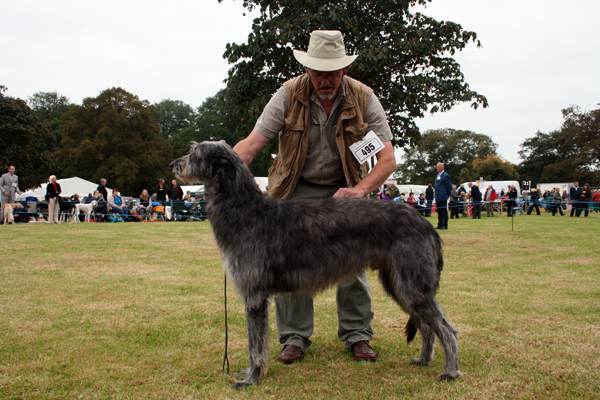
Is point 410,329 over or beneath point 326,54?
beneath

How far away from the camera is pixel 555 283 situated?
6.98 metres

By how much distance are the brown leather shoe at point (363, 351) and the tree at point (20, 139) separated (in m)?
39.0

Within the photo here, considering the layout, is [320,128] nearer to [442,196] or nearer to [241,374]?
[241,374]

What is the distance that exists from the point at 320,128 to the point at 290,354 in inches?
86.5

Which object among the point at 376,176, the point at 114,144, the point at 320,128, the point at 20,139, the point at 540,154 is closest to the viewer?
the point at 376,176

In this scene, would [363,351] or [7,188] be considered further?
[7,188]

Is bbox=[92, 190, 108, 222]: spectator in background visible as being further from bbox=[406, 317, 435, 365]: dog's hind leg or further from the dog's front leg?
bbox=[406, 317, 435, 365]: dog's hind leg

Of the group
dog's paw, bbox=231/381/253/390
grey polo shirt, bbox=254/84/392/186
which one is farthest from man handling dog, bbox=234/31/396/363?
dog's paw, bbox=231/381/253/390

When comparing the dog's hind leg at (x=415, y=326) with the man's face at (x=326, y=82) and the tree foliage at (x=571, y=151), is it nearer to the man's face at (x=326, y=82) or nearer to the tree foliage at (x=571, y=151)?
the man's face at (x=326, y=82)

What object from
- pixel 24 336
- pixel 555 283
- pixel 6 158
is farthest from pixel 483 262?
pixel 6 158

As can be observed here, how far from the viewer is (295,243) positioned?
141 inches

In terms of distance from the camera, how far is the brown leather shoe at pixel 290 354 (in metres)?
4.04

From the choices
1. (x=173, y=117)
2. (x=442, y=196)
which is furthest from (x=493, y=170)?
(x=442, y=196)

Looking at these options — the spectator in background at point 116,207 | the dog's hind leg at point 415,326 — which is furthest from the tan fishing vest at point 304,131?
the spectator in background at point 116,207
